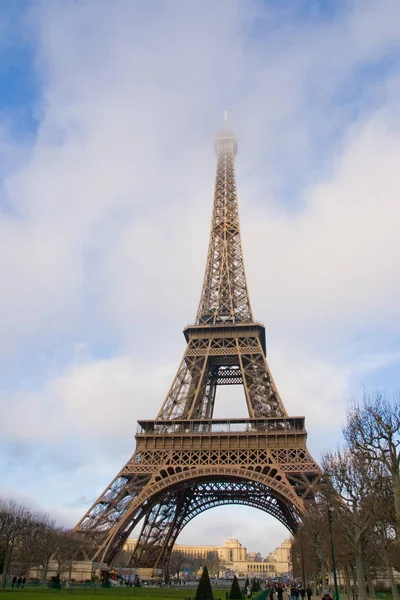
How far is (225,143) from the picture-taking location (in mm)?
83812

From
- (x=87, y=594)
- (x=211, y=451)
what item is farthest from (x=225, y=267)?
(x=87, y=594)

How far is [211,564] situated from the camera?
146m

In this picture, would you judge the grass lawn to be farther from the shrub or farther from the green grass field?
the shrub

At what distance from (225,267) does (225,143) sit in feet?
101

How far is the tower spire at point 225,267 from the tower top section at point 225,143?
Result: 7692 millimetres

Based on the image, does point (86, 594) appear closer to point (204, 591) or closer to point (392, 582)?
point (204, 591)

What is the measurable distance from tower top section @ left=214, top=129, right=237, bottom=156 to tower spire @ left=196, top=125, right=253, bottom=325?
25.2ft

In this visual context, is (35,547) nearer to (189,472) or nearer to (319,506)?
Result: (189,472)

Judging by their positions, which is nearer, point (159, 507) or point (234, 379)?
point (159, 507)

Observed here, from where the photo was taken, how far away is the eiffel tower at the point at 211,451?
4241cm

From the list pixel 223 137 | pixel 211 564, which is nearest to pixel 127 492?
pixel 223 137

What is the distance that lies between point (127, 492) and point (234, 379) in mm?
19953

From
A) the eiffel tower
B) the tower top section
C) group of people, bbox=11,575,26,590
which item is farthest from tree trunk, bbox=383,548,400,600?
the tower top section

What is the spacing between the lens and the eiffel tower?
42.4 m
